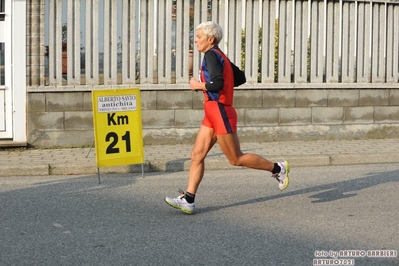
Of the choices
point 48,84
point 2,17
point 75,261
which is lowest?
point 75,261

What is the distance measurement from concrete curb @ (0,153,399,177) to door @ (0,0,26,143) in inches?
77.6

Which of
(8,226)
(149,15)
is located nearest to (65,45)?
(149,15)

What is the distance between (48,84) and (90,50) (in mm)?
805

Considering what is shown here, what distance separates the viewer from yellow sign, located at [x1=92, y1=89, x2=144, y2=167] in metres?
10.5

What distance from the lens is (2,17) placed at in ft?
42.8

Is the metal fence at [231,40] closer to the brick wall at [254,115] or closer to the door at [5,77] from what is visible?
the brick wall at [254,115]

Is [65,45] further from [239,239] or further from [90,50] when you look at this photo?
[239,239]

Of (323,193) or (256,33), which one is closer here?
(323,193)

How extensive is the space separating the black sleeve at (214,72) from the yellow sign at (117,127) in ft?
8.49

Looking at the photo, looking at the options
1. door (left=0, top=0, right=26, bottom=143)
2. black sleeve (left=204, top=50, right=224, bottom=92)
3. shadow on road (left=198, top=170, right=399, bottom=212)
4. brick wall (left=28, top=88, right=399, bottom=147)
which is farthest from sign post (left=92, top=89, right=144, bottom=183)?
door (left=0, top=0, right=26, bottom=143)

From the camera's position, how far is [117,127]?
10648 millimetres

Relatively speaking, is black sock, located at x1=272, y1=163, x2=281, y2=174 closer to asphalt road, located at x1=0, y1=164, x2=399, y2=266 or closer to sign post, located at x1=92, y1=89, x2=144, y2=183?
asphalt road, located at x1=0, y1=164, x2=399, y2=266

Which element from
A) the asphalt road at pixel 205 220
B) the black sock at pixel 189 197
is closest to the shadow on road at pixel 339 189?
the asphalt road at pixel 205 220

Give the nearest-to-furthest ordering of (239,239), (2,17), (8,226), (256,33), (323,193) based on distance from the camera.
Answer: (239,239) → (8,226) → (323,193) → (2,17) → (256,33)
